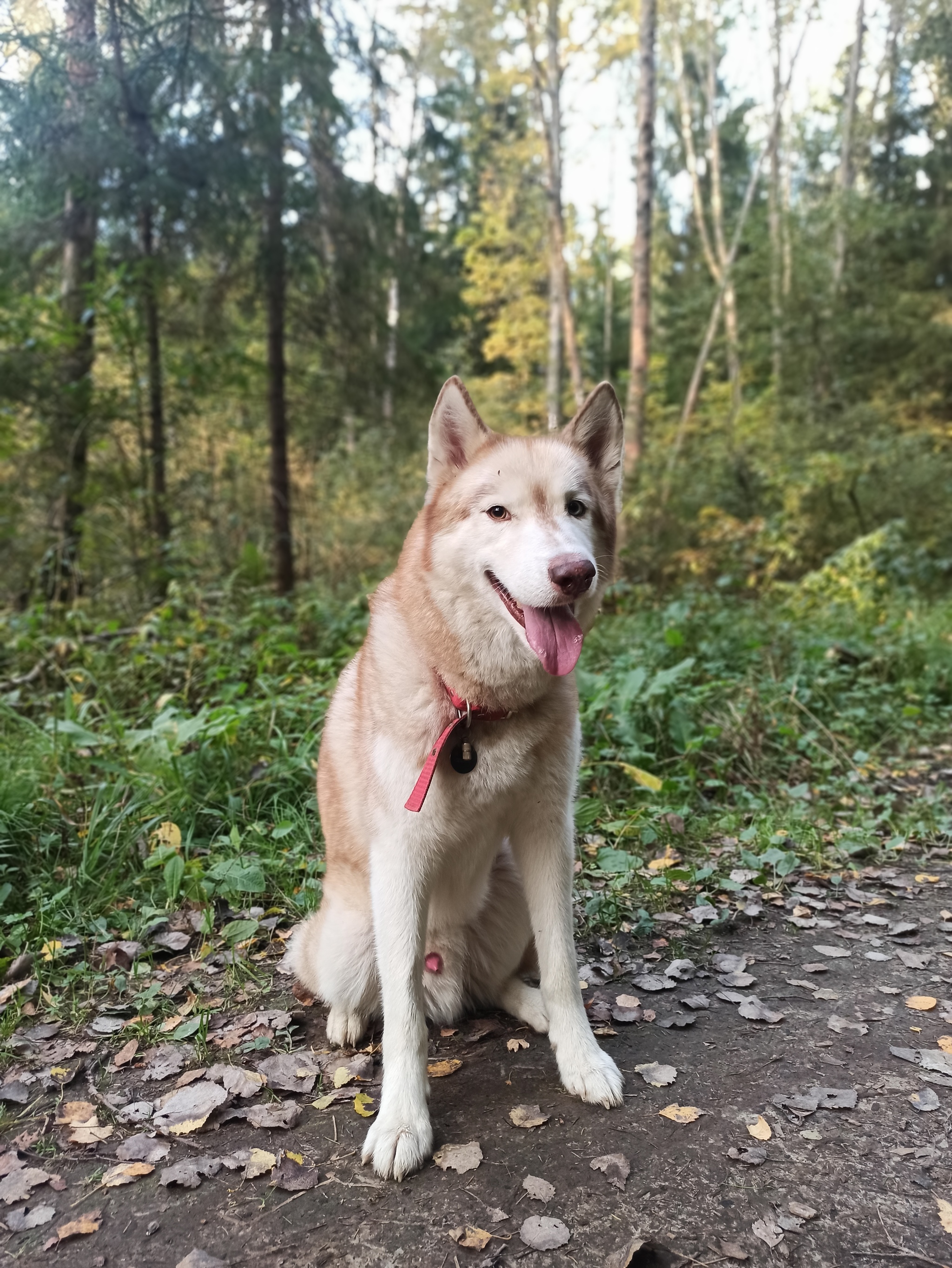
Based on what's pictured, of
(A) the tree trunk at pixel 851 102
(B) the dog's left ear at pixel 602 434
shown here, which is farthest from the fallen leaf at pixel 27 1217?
(A) the tree trunk at pixel 851 102

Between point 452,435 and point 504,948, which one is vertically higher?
point 452,435

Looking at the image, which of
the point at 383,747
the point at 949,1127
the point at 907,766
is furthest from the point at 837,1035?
the point at 907,766

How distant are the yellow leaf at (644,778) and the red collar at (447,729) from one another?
2218mm

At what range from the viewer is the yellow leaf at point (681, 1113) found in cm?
202

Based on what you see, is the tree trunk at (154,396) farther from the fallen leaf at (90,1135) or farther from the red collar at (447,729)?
the red collar at (447,729)

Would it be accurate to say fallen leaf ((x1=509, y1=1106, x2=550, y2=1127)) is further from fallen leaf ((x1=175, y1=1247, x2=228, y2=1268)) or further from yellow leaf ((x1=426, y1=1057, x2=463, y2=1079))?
fallen leaf ((x1=175, y1=1247, x2=228, y2=1268))

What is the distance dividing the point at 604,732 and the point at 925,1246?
302 cm

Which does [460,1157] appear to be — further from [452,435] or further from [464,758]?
[452,435]

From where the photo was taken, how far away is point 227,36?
646 centimetres

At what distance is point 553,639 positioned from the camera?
1.97 metres

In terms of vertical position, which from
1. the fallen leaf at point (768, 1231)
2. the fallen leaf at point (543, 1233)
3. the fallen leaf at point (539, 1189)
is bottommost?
the fallen leaf at point (539, 1189)

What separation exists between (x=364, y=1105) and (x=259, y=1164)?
12.5 inches

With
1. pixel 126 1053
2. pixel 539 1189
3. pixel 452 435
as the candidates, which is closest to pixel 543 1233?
pixel 539 1189

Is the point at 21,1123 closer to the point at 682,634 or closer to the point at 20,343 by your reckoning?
the point at 682,634
